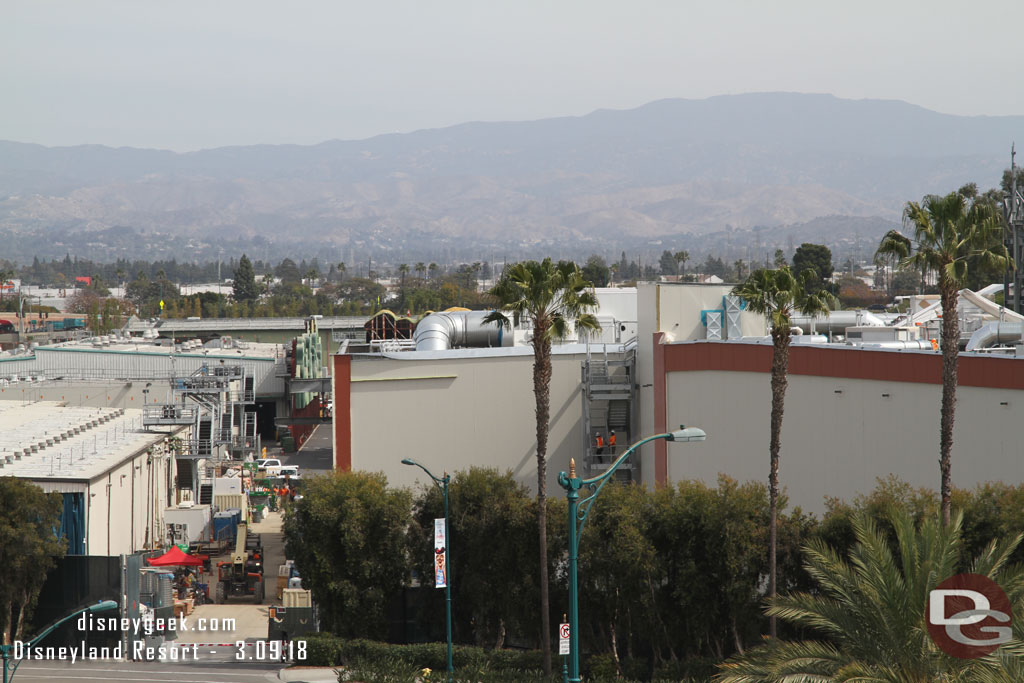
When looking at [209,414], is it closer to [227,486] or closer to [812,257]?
[227,486]

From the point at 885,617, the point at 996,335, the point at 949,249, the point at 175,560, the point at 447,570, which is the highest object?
the point at 949,249

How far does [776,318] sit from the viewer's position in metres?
28.7

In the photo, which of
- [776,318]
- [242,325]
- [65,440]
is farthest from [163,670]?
[242,325]

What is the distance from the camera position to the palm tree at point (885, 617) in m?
19.0

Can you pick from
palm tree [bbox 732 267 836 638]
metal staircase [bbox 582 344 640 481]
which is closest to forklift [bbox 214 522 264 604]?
metal staircase [bbox 582 344 640 481]

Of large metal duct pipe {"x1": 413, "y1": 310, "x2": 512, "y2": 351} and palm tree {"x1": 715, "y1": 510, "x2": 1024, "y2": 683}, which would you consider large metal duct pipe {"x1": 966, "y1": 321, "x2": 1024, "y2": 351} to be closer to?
palm tree {"x1": 715, "y1": 510, "x2": 1024, "y2": 683}

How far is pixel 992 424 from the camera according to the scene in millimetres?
31375

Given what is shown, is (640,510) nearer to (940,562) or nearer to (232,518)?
(940,562)

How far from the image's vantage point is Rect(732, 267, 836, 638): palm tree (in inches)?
1120

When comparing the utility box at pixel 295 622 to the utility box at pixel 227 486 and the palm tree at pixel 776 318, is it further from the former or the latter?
the utility box at pixel 227 486

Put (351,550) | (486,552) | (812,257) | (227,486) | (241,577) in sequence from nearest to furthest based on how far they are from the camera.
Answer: (486,552)
(351,550)
(241,577)
(227,486)
(812,257)

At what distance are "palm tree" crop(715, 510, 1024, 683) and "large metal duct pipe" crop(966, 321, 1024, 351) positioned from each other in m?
18.5

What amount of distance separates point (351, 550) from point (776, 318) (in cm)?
1384

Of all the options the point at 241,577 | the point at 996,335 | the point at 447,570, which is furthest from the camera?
the point at 241,577
